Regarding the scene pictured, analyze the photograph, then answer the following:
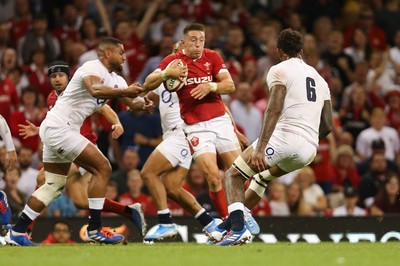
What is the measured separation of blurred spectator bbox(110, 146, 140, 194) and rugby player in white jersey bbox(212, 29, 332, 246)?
554 cm

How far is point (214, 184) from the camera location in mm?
13945

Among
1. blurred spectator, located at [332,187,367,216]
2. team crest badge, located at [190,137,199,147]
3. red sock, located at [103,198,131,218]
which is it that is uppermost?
team crest badge, located at [190,137,199,147]

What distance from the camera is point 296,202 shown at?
1844 cm

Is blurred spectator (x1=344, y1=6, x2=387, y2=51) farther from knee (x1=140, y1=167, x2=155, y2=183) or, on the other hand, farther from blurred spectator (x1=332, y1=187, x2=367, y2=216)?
knee (x1=140, y1=167, x2=155, y2=183)

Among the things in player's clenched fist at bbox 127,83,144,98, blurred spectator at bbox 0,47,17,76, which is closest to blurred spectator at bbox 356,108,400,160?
blurred spectator at bbox 0,47,17,76

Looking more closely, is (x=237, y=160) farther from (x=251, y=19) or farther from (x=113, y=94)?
(x=251, y=19)

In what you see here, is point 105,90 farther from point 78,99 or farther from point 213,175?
→ point 213,175

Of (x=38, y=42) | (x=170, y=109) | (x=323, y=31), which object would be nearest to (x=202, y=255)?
(x=170, y=109)

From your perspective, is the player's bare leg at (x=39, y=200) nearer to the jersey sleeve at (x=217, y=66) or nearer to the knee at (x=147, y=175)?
the knee at (x=147, y=175)

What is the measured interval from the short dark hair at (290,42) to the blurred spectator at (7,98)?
23.0 feet

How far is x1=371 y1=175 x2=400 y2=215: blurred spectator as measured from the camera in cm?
1797

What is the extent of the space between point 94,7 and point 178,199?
8.29 metres

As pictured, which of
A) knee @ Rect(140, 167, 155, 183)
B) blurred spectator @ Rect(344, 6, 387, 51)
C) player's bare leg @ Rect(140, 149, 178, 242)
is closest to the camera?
player's bare leg @ Rect(140, 149, 178, 242)

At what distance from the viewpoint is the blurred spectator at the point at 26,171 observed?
1780 cm
